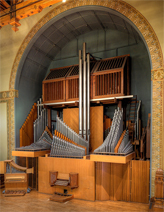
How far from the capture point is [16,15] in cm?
573

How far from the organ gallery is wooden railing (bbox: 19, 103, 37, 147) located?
0.04 metres

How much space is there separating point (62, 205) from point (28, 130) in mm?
3347

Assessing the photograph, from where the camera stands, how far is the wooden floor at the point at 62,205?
→ 5.11 m

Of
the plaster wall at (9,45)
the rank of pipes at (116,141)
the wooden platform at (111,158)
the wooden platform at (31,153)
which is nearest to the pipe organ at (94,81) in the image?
the rank of pipes at (116,141)

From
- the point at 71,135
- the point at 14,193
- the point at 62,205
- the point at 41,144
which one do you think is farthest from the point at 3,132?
the point at 62,205

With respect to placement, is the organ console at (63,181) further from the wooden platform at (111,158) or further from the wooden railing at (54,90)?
the wooden railing at (54,90)

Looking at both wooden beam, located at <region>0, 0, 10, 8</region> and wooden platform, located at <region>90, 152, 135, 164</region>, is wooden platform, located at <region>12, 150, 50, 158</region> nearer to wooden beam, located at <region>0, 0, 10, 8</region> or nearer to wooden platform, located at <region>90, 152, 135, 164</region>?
wooden platform, located at <region>90, 152, 135, 164</region>

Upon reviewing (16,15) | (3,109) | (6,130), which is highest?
(16,15)

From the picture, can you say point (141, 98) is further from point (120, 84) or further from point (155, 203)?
point (155, 203)

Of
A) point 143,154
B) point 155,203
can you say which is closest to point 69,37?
point 143,154

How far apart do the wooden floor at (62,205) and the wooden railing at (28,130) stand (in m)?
2.29

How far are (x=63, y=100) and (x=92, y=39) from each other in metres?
2.64

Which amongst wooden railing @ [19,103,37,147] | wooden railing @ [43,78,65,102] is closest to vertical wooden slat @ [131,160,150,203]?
wooden railing @ [43,78,65,102]

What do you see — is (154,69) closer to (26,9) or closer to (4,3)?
(26,9)
